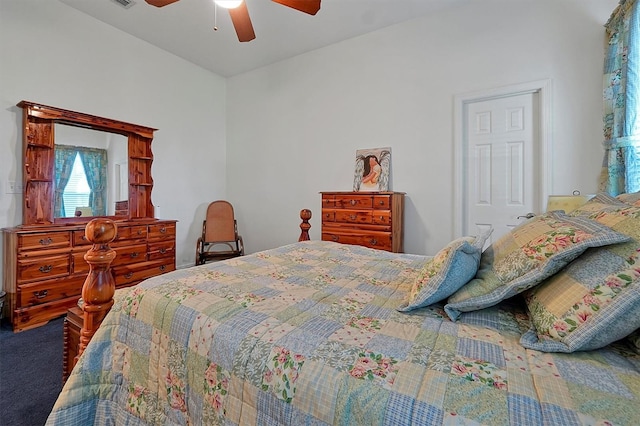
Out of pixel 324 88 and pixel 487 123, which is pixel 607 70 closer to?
pixel 487 123

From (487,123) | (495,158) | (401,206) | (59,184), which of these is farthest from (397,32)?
(59,184)

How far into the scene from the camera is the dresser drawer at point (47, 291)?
2318 mm

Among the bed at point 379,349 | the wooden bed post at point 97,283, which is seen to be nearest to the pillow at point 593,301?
the bed at point 379,349

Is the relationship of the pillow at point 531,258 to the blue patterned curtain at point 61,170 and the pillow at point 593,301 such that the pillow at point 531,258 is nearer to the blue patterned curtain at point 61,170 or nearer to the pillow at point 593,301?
the pillow at point 593,301

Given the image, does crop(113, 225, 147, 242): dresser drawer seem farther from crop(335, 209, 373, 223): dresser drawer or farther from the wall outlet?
crop(335, 209, 373, 223): dresser drawer

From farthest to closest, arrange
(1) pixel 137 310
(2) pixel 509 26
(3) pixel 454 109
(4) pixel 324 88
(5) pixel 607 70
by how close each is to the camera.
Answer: (4) pixel 324 88 → (3) pixel 454 109 → (2) pixel 509 26 → (5) pixel 607 70 → (1) pixel 137 310

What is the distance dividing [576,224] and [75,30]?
4370 millimetres

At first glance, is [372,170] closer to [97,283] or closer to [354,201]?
[354,201]

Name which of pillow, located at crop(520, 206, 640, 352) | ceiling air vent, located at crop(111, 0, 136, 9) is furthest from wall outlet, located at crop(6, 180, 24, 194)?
pillow, located at crop(520, 206, 640, 352)

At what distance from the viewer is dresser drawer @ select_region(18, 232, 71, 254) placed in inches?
91.5

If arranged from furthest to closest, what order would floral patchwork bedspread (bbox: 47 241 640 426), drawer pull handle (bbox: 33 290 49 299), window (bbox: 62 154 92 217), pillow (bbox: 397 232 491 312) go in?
window (bbox: 62 154 92 217), drawer pull handle (bbox: 33 290 49 299), pillow (bbox: 397 232 491 312), floral patchwork bedspread (bbox: 47 241 640 426)

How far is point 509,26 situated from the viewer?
2.63 m

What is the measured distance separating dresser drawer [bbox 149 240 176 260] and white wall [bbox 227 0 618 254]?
1163 millimetres

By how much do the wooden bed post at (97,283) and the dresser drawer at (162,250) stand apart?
2.30 m
